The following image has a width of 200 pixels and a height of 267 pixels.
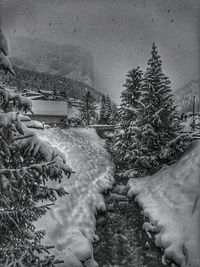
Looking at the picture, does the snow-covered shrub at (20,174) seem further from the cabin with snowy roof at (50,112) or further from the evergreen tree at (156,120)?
the cabin with snowy roof at (50,112)

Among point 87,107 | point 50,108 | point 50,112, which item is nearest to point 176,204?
point 50,112

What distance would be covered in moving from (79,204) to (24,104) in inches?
472

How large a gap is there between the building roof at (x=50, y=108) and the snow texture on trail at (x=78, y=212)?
879 inches

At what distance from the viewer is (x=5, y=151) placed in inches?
161

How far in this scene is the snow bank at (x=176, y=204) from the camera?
1030 cm

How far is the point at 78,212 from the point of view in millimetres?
13742

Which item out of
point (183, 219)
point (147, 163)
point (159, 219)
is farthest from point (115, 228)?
point (147, 163)

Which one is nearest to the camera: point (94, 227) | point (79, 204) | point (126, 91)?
point (94, 227)

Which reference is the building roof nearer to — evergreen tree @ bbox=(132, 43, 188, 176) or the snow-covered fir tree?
the snow-covered fir tree

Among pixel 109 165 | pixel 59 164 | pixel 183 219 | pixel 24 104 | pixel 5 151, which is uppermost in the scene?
pixel 24 104

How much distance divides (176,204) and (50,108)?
39461 mm

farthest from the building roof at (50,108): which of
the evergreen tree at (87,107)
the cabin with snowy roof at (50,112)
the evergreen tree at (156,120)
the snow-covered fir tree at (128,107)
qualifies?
the evergreen tree at (156,120)

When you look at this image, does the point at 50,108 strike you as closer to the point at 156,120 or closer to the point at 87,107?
the point at 87,107

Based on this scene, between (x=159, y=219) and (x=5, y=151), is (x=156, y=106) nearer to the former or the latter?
(x=159, y=219)
